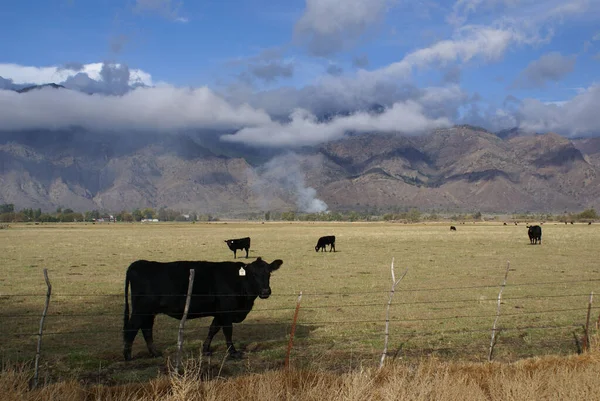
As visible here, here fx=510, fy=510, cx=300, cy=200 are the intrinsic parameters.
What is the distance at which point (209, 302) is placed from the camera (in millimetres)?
11227

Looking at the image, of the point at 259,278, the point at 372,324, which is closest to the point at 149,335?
the point at 259,278

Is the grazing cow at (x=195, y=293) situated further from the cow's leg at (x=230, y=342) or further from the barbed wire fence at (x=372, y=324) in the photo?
the barbed wire fence at (x=372, y=324)

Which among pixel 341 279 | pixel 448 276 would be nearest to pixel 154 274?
pixel 341 279

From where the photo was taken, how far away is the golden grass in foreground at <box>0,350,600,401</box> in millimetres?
7398

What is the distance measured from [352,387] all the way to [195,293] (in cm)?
477

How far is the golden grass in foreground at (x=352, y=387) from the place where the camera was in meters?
7.40

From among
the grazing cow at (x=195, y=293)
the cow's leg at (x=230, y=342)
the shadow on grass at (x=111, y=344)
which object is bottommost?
the shadow on grass at (x=111, y=344)

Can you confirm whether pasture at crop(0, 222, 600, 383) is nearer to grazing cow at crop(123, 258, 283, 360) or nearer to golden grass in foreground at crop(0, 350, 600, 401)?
grazing cow at crop(123, 258, 283, 360)

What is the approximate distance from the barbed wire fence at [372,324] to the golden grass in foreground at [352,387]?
1878 millimetres

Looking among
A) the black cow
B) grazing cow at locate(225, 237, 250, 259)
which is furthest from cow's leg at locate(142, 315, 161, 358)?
the black cow

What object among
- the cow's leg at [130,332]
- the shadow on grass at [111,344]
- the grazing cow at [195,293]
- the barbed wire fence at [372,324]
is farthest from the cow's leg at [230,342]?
the cow's leg at [130,332]

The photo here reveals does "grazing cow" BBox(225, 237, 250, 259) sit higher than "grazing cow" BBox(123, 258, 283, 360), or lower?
lower

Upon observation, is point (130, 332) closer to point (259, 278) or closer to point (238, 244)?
point (259, 278)

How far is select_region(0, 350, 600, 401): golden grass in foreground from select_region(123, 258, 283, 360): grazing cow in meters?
2.73
